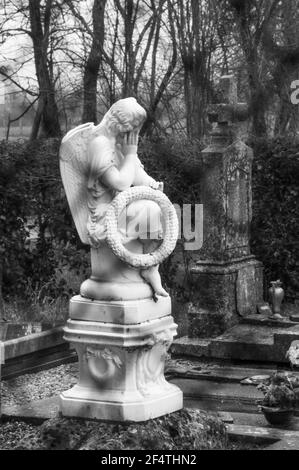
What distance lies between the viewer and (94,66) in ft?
45.5

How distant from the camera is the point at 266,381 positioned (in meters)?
7.11

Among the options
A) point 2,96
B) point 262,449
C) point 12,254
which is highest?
point 2,96

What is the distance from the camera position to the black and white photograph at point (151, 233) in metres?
5.60

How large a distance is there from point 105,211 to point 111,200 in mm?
109

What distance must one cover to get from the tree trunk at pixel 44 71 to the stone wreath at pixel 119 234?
A: 8.59 meters

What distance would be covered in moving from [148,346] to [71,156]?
1.09 m

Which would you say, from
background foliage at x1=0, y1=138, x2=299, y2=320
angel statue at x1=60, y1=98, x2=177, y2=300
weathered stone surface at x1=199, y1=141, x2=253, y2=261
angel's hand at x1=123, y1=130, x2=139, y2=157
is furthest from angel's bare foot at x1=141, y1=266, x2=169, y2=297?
background foliage at x1=0, y1=138, x2=299, y2=320

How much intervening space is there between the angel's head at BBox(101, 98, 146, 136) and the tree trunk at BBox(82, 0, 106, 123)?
816 centimetres

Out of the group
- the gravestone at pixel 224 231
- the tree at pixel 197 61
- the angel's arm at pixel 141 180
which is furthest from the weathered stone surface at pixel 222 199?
the angel's arm at pixel 141 180

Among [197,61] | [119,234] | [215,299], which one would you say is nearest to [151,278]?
[119,234]

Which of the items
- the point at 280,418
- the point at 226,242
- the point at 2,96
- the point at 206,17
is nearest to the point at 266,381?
the point at 280,418

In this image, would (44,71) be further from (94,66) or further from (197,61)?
(197,61)

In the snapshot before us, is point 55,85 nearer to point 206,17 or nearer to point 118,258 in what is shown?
point 206,17

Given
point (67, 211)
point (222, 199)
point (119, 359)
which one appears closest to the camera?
point (119, 359)
